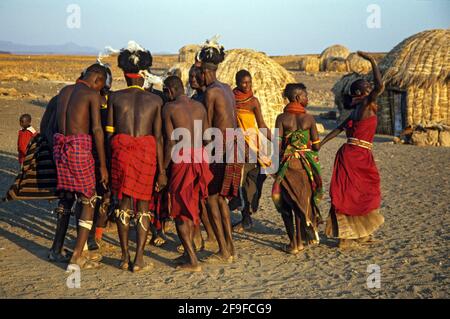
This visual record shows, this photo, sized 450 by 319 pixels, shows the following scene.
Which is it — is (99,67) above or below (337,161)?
above

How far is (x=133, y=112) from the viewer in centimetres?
552

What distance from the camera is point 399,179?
1025 centimetres

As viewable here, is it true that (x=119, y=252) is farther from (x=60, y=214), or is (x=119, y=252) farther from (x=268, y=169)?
(x=268, y=169)

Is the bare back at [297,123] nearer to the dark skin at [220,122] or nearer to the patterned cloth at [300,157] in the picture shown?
the patterned cloth at [300,157]

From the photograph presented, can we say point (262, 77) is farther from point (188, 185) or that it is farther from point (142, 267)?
point (142, 267)

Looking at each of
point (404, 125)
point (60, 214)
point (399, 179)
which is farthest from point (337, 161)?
point (404, 125)

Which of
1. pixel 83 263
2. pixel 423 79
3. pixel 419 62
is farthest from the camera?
pixel 419 62

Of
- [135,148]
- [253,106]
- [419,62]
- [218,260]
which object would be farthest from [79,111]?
[419,62]

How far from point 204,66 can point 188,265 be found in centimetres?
189

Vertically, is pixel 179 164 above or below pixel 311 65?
below

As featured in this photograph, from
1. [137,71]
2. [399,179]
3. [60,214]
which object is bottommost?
[399,179]

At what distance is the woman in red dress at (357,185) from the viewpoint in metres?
6.41

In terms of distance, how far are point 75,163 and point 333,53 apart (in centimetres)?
4075
